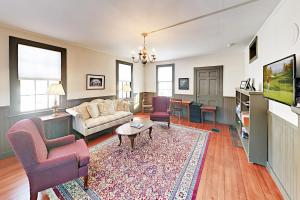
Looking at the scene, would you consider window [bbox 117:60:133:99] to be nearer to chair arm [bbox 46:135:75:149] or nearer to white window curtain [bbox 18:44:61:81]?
white window curtain [bbox 18:44:61:81]

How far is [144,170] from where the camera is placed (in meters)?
2.32

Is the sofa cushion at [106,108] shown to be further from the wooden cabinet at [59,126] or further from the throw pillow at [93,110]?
the wooden cabinet at [59,126]

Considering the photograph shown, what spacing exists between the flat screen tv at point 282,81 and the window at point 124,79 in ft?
14.5

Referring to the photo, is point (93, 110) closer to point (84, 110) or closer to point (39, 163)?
point (84, 110)

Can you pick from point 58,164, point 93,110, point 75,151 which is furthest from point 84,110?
point 58,164

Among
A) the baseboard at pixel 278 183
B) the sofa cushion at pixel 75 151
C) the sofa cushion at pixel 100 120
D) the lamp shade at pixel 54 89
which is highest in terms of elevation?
the lamp shade at pixel 54 89

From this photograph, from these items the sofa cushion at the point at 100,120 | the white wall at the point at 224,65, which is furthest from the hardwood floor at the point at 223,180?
the white wall at the point at 224,65

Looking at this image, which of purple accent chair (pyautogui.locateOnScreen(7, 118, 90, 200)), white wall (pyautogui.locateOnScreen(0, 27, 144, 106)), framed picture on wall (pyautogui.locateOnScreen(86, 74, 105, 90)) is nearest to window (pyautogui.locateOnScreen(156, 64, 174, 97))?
white wall (pyautogui.locateOnScreen(0, 27, 144, 106))

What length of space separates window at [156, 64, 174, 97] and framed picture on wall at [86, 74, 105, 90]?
9.07 ft

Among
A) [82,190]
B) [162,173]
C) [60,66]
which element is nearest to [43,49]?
[60,66]

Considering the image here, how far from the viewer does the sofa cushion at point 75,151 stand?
186cm

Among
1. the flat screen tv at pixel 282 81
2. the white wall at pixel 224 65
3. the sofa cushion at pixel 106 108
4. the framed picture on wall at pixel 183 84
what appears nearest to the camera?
the flat screen tv at pixel 282 81

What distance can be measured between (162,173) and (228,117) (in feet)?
12.9

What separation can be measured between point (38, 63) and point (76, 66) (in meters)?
0.93
